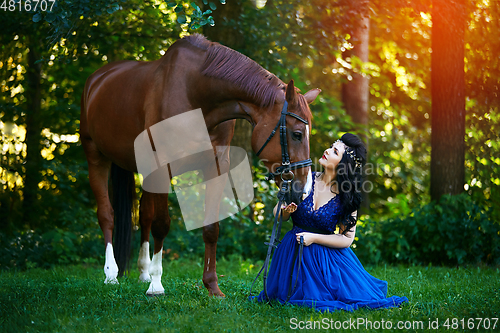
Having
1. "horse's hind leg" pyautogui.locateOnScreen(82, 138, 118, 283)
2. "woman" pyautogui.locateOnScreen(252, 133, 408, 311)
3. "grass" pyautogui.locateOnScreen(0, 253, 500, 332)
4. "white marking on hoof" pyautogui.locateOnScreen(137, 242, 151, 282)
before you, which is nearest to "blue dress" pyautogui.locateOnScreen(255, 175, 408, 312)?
"woman" pyautogui.locateOnScreen(252, 133, 408, 311)

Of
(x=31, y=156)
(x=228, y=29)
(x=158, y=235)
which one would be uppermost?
(x=228, y=29)

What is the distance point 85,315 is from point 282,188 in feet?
5.46

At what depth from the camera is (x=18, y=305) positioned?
332 cm

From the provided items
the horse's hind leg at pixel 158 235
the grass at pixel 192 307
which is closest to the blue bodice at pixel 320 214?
the grass at pixel 192 307

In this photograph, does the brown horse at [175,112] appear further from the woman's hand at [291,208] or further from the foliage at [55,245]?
the foliage at [55,245]

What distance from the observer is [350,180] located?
10.8 ft

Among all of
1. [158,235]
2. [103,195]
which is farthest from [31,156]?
[158,235]

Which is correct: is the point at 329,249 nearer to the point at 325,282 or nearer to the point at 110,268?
the point at 325,282

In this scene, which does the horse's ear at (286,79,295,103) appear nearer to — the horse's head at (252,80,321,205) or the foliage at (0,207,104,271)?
the horse's head at (252,80,321,205)

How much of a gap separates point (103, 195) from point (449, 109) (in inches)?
192

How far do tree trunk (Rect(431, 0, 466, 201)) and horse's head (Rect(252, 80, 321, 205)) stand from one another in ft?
12.7

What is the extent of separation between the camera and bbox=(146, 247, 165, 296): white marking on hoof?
A: 12.1ft

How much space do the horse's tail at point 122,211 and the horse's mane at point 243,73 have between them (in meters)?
2.02

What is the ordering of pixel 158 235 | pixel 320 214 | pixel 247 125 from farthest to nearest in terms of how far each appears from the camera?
pixel 247 125, pixel 158 235, pixel 320 214
